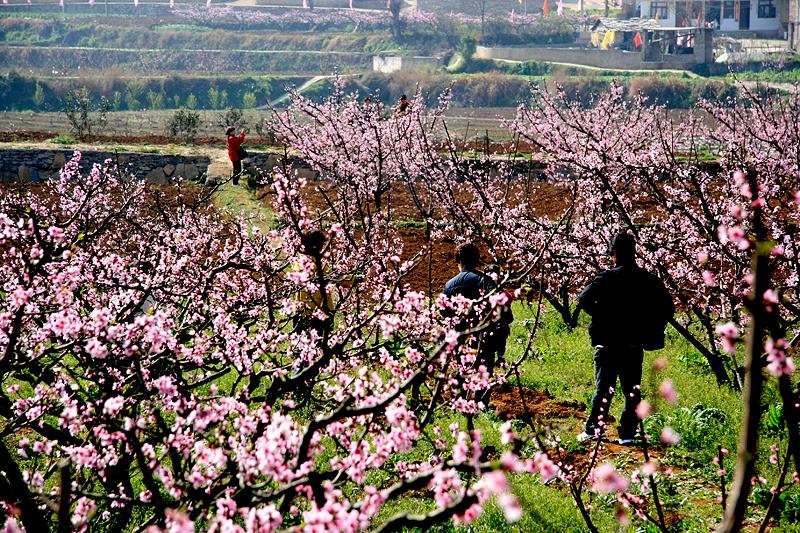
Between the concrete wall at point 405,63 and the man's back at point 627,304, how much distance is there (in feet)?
204

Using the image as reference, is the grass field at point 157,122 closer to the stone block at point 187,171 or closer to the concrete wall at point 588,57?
the stone block at point 187,171

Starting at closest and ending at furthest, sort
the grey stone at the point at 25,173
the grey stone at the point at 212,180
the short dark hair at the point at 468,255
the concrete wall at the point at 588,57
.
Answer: the short dark hair at the point at 468,255, the grey stone at the point at 212,180, the grey stone at the point at 25,173, the concrete wall at the point at 588,57

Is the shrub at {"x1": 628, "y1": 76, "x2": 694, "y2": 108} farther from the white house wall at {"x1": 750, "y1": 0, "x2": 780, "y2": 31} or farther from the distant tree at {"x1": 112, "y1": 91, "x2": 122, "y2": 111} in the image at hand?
the distant tree at {"x1": 112, "y1": 91, "x2": 122, "y2": 111}

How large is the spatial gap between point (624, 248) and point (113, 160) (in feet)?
70.6

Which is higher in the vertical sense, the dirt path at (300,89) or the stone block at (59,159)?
the dirt path at (300,89)

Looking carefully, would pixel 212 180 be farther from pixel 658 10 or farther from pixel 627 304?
pixel 658 10

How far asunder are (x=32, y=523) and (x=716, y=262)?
12.2 meters

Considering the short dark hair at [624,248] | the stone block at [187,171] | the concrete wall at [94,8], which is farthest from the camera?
the concrete wall at [94,8]

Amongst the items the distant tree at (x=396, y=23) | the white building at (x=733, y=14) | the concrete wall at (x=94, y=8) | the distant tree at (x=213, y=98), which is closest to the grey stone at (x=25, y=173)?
the distant tree at (x=213, y=98)

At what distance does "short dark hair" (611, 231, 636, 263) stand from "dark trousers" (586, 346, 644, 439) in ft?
2.41

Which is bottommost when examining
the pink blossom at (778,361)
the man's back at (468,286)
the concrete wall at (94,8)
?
the man's back at (468,286)

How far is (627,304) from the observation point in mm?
7434

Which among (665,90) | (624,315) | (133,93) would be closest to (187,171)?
(624,315)

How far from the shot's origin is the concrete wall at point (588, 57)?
64.7 meters
